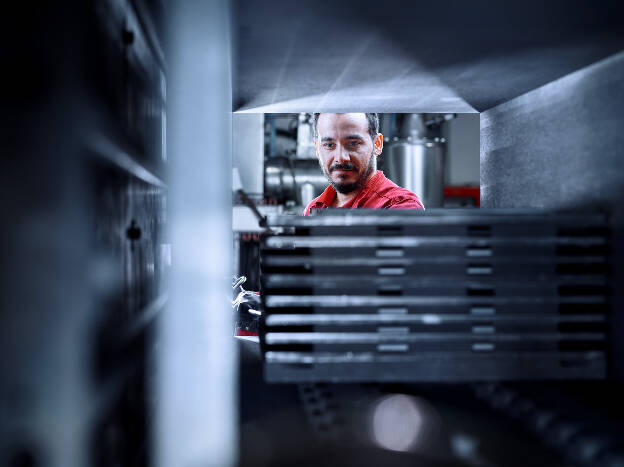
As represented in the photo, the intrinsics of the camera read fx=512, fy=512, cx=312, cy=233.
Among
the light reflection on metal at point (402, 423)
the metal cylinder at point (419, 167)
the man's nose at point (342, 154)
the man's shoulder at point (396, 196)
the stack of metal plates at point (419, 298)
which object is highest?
the metal cylinder at point (419, 167)

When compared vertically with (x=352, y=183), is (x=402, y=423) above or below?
below

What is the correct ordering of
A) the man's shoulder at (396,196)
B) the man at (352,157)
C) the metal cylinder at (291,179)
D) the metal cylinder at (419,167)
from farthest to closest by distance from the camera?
1. the metal cylinder at (419,167)
2. the metal cylinder at (291,179)
3. the man at (352,157)
4. the man's shoulder at (396,196)

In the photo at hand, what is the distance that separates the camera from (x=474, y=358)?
1.88 feet

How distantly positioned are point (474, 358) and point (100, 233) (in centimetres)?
41

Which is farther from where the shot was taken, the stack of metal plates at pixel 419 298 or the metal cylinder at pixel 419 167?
the metal cylinder at pixel 419 167

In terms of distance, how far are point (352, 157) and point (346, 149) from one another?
40 millimetres

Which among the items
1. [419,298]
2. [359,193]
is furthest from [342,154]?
[419,298]

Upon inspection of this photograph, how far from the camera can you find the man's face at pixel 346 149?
1962mm

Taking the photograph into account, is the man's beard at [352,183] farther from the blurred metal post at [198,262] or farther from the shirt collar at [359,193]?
the blurred metal post at [198,262]

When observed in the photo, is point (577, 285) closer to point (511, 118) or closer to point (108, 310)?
point (511, 118)

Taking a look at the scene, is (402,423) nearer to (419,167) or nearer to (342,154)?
(342,154)

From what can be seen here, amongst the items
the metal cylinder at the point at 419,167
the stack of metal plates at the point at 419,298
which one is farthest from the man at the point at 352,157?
the metal cylinder at the point at 419,167

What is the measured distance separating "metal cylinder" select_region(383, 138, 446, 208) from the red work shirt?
2.16 meters

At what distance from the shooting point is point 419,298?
57cm
